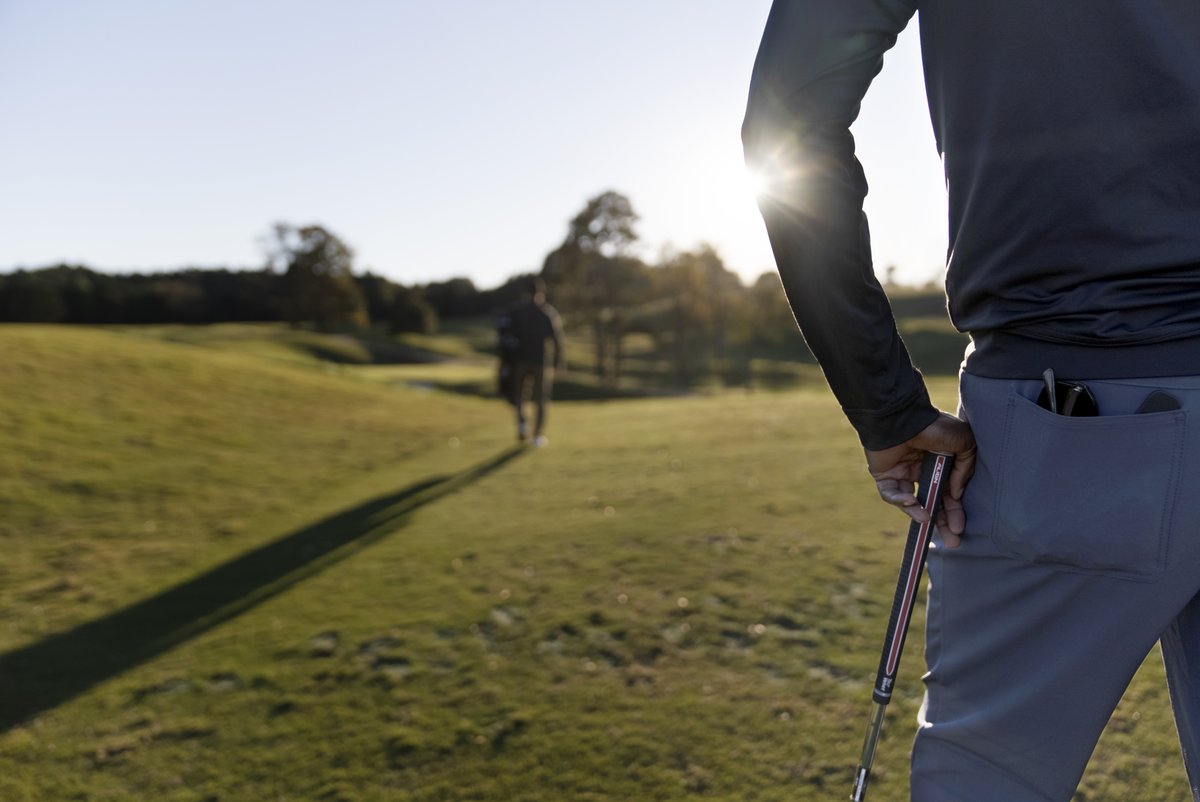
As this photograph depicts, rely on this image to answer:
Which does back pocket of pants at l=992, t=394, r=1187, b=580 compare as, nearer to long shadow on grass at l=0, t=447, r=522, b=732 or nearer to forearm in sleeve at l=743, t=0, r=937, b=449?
forearm in sleeve at l=743, t=0, r=937, b=449

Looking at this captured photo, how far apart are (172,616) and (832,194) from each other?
5.53m

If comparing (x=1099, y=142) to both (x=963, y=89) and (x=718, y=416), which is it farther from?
(x=718, y=416)

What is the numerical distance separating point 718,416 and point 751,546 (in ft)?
34.9

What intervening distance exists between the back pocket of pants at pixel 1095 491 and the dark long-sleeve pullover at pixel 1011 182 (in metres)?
0.10

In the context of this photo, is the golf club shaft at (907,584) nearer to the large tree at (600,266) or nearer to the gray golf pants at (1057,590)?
the gray golf pants at (1057,590)

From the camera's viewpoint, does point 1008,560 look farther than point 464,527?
No

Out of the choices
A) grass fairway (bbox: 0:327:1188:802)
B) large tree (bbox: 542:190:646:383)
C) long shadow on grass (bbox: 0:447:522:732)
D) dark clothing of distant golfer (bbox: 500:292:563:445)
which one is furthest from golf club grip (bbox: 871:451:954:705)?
large tree (bbox: 542:190:646:383)

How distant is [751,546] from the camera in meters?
6.10

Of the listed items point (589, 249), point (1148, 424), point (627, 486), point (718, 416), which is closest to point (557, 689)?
point (1148, 424)

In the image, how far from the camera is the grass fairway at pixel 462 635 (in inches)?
130

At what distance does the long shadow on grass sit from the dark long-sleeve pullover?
4465 millimetres

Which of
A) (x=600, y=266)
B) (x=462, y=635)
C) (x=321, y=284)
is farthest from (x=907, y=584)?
(x=321, y=284)

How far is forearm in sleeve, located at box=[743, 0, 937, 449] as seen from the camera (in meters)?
1.50

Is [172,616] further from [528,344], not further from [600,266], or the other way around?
[600,266]
